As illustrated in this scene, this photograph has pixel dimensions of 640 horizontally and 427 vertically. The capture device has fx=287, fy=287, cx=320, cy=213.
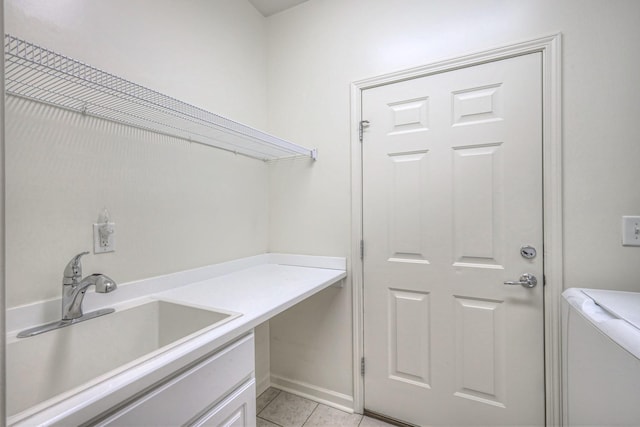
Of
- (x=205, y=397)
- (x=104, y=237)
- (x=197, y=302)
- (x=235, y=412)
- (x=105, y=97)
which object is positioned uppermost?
(x=105, y=97)

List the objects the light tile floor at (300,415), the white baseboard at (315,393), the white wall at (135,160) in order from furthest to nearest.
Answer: the white baseboard at (315,393)
the light tile floor at (300,415)
the white wall at (135,160)

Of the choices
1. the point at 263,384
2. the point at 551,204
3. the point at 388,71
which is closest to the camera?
the point at 551,204

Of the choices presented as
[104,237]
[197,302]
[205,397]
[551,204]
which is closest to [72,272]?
[104,237]

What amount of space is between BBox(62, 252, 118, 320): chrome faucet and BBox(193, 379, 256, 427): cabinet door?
1.72 feet

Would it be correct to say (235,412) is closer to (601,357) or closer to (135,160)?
(135,160)

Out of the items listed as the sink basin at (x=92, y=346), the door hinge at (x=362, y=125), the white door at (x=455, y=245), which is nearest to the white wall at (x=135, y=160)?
the sink basin at (x=92, y=346)

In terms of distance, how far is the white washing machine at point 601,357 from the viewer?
0.82m

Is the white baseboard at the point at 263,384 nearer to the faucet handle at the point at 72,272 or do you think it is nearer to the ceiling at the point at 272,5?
the faucet handle at the point at 72,272

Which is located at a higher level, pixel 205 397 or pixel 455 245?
pixel 455 245

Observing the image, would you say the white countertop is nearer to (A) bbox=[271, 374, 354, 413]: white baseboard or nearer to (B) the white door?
(B) the white door

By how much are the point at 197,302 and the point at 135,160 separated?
0.69 meters

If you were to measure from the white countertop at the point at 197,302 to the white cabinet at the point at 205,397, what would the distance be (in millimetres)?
49

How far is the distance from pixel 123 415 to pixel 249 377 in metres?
0.46

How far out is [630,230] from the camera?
1224 millimetres
